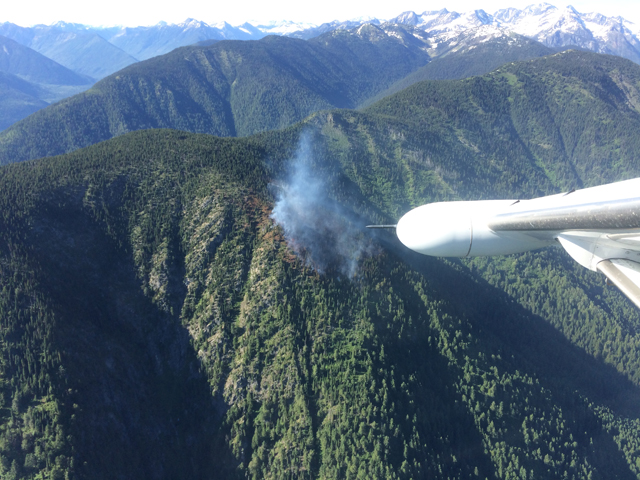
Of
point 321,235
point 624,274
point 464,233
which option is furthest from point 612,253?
point 321,235

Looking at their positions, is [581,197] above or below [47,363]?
below

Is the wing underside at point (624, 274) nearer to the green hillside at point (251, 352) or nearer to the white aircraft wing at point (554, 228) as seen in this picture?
the white aircraft wing at point (554, 228)

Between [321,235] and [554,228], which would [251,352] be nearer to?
[321,235]

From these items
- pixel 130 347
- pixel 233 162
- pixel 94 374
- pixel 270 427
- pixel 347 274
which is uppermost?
pixel 233 162

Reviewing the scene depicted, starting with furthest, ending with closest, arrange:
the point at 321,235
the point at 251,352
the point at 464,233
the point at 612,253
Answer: the point at 321,235 → the point at 251,352 → the point at 464,233 → the point at 612,253

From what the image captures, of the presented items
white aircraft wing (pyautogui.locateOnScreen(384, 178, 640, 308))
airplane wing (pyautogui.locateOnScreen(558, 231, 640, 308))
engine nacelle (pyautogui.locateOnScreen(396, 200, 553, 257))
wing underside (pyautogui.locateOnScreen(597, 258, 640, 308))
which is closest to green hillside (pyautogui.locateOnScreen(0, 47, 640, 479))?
engine nacelle (pyautogui.locateOnScreen(396, 200, 553, 257))

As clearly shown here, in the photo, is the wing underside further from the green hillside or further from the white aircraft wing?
the green hillside

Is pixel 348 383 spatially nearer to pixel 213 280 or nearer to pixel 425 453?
pixel 425 453

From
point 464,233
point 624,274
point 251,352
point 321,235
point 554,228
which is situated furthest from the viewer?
point 321,235

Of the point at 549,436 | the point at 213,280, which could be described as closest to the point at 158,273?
the point at 213,280
